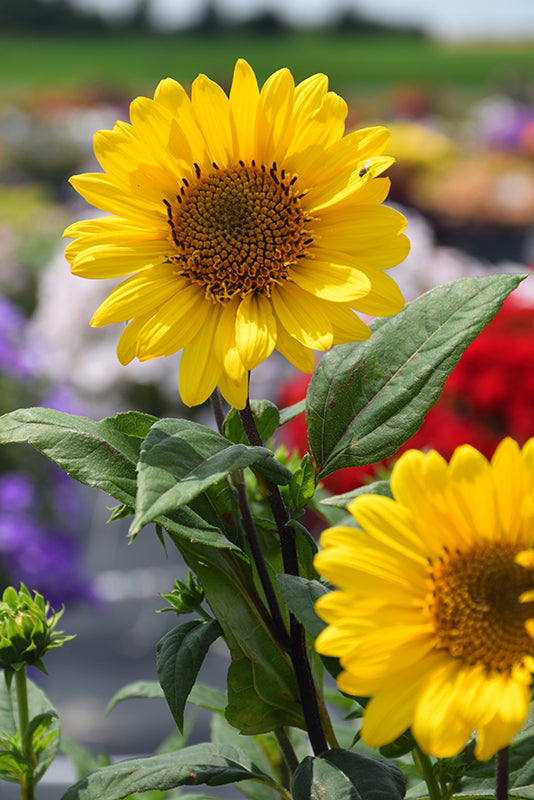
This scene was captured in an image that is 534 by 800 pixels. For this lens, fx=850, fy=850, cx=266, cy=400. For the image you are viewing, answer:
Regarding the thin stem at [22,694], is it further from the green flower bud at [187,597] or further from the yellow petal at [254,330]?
the yellow petal at [254,330]

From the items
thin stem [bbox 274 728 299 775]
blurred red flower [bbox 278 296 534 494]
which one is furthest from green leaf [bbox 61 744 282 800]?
blurred red flower [bbox 278 296 534 494]

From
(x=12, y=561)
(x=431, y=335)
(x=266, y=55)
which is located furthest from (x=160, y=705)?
(x=266, y=55)

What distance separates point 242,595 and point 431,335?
148mm

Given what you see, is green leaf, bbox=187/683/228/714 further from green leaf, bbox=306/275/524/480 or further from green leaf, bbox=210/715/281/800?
green leaf, bbox=306/275/524/480

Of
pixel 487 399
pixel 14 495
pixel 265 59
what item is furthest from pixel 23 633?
pixel 265 59

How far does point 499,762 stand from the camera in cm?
31

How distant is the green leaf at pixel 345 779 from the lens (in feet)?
1.14

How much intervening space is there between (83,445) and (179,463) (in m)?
0.06

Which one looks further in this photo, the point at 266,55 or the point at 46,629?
the point at 266,55

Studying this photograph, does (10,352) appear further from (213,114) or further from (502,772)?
(502,772)

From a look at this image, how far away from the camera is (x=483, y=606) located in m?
0.29

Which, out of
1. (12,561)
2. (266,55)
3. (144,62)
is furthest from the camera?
(266,55)

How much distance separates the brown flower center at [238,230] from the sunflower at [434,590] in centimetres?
14

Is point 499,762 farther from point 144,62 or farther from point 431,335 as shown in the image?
point 144,62
